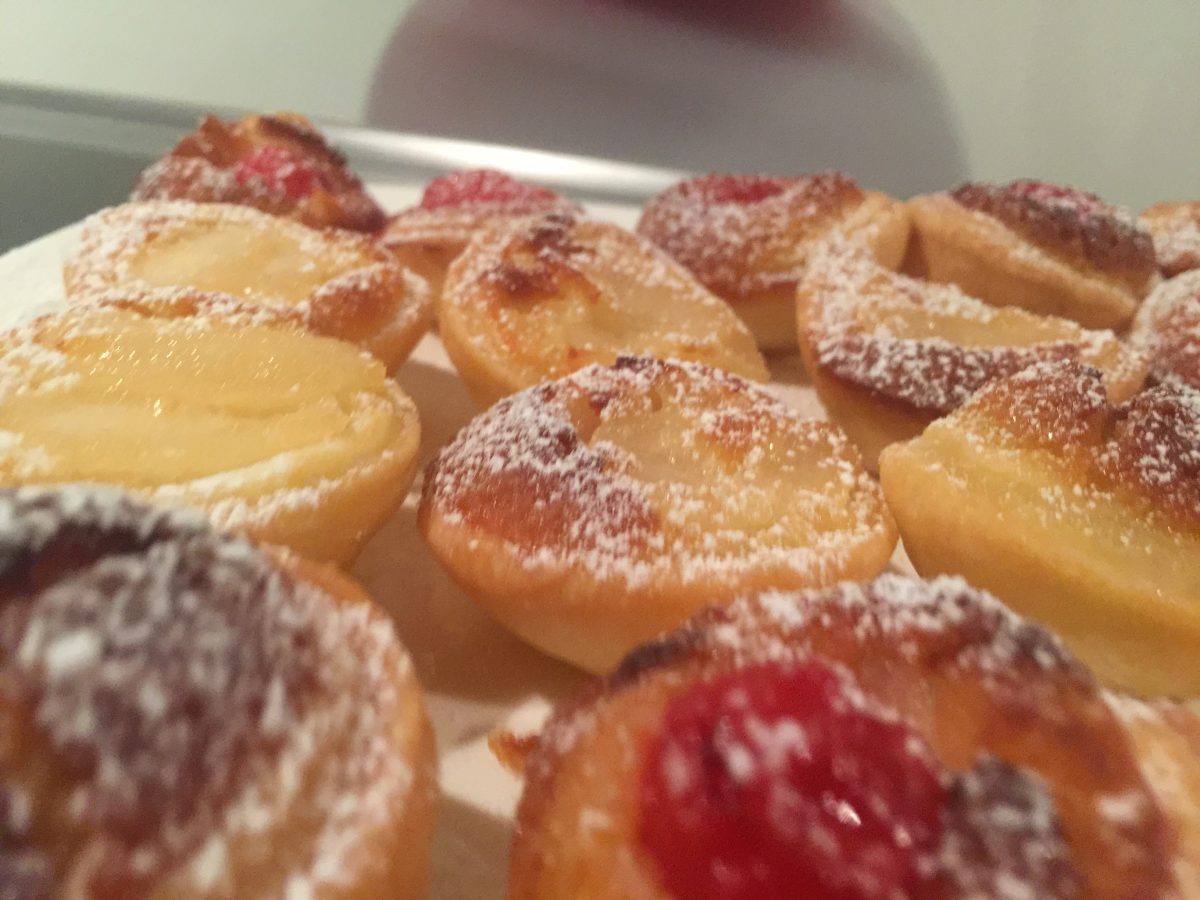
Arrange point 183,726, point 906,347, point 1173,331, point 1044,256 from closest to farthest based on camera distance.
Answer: point 183,726, point 906,347, point 1173,331, point 1044,256

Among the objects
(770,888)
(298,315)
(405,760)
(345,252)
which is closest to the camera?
(770,888)

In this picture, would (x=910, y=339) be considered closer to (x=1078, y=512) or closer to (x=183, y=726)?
(x=1078, y=512)

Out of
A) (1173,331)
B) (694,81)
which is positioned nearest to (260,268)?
(1173,331)

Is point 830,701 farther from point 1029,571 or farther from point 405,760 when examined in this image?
point 1029,571

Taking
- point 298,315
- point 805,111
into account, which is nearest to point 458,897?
point 298,315

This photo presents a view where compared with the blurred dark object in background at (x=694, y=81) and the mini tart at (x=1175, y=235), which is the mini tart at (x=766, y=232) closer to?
the mini tart at (x=1175, y=235)

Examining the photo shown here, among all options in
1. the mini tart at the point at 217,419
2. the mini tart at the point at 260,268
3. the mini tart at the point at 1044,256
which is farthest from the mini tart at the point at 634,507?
the mini tart at the point at 1044,256
